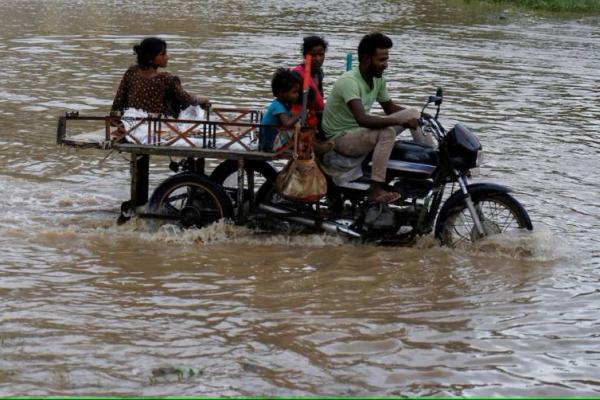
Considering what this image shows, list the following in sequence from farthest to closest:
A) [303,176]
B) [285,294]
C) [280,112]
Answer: [280,112], [303,176], [285,294]

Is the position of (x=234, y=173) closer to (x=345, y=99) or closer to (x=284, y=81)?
(x=284, y=81)

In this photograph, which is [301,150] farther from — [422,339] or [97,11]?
[97,11]

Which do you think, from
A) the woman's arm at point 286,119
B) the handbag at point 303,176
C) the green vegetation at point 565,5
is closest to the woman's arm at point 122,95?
the woman's arm at point 286,119

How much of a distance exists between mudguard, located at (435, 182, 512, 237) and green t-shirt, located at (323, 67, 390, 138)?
934 mm

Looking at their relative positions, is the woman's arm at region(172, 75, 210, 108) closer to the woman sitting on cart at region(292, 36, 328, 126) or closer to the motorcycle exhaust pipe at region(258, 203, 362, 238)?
the woman sitting on cart at region(292, 36, 328, 126)

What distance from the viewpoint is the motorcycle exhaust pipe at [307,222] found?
26.0ft

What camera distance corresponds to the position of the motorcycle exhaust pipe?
7.92m

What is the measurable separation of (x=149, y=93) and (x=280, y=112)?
1148mm

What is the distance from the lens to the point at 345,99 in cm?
771

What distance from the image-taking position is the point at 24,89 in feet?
50.1

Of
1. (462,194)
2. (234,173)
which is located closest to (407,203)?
(462,194)

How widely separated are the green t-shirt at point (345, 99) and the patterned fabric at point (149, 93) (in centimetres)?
120

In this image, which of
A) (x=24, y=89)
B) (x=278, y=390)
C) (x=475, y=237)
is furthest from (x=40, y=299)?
(x=24, y=89)

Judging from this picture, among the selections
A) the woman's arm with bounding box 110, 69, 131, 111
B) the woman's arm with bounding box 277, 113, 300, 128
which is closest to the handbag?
the woman's arm with bounding box 277, 113, 300, 128
